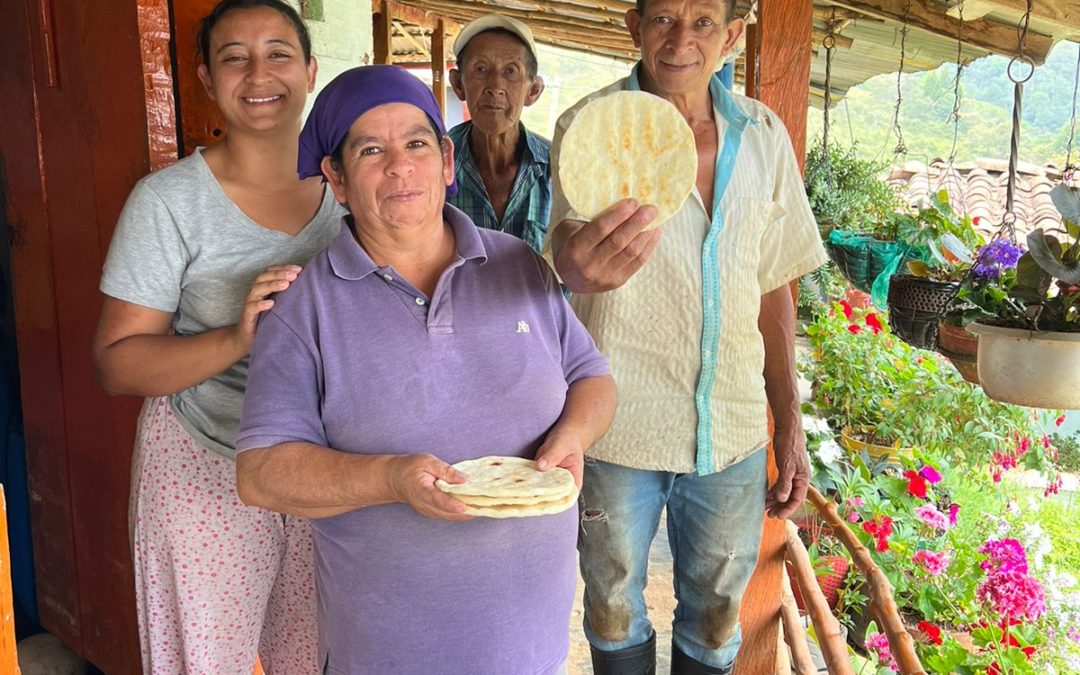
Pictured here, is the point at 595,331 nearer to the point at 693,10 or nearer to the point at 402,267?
the point at 402,267

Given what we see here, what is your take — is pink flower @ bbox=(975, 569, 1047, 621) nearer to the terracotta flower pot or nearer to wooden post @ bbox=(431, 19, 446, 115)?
the terracotta flower pot

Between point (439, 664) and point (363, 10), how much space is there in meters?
3.22

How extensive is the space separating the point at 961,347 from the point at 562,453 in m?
1.59

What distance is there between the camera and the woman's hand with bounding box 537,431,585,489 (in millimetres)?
1348

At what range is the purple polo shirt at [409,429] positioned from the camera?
1324 millimetres

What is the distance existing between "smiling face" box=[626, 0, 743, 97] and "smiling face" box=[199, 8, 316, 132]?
0.82 m

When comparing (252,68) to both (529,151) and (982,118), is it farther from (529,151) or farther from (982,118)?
(982,118)

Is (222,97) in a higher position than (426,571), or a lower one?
higher

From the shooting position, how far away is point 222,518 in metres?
1.70

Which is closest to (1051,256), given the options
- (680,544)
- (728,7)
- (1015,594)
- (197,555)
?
(728,7)

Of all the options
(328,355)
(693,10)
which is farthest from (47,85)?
(693,10)

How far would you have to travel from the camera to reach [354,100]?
4.53 ft

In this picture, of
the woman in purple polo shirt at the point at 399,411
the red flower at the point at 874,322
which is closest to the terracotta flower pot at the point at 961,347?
the woman in purple polo shirt at the point at 399,411

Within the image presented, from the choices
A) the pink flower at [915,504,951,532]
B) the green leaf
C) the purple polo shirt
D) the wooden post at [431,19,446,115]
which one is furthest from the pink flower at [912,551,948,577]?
the wooden post at [431,19,446,115]
